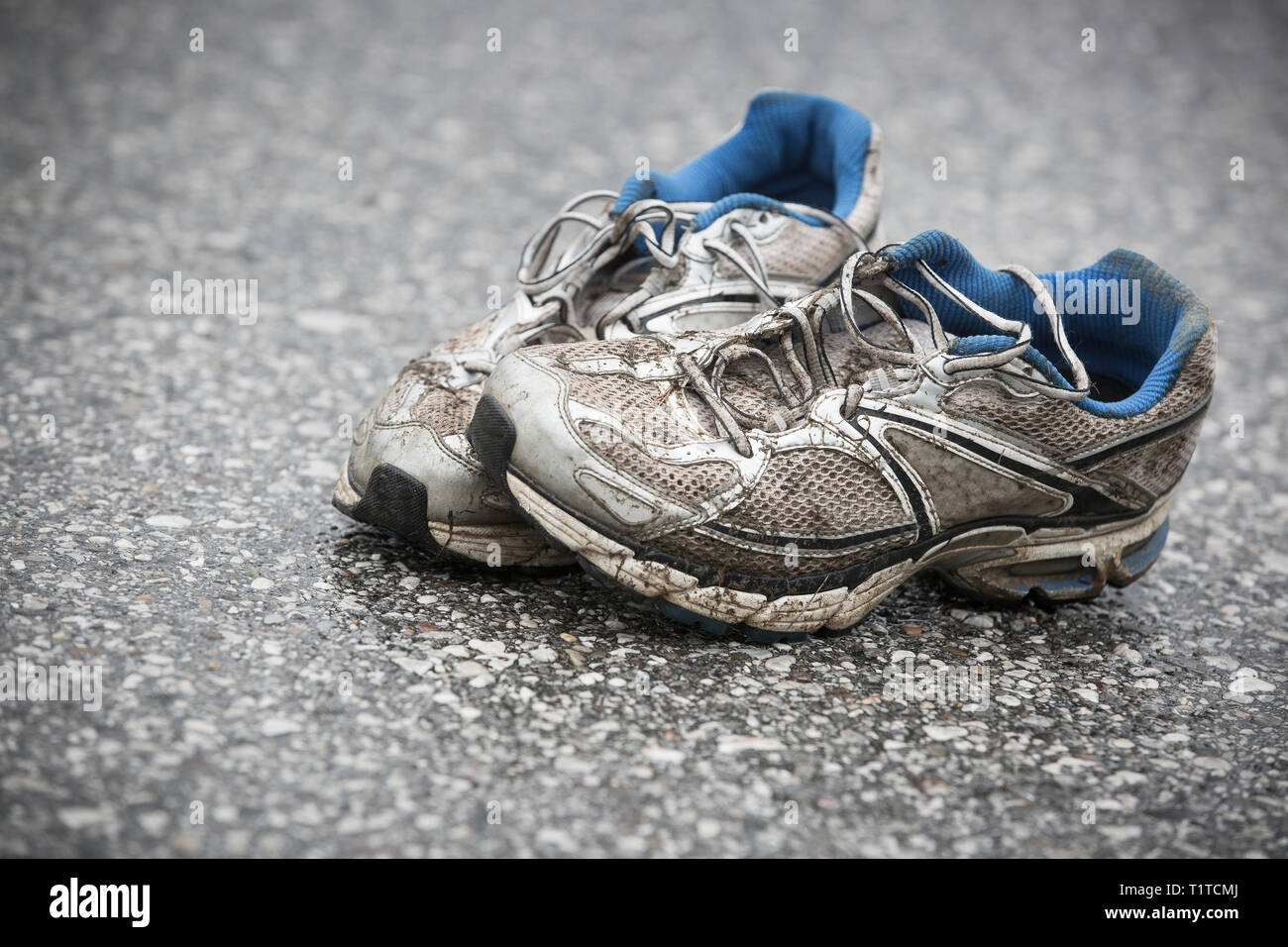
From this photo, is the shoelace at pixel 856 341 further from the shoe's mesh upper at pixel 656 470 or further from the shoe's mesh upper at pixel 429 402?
the shoe's mesh upper at pixel 429 402

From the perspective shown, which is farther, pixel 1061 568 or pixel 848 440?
pixel 1061 568

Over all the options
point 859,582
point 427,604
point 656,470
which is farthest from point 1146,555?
point 427,604

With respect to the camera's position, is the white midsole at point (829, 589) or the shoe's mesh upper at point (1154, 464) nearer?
the white midsole at point (829, 589)

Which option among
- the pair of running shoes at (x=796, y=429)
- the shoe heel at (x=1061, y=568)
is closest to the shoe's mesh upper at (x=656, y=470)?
the pair of running shoes at (x=796, y=429)

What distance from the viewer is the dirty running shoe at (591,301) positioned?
84.8 inches

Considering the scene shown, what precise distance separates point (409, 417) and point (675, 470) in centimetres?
56

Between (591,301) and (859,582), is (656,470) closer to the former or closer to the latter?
(859,582)

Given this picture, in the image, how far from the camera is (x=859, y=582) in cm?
211

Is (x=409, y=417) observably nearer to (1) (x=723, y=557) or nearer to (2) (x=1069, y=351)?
(1) (x=723, y=557)

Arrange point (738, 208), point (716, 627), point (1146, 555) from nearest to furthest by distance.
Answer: point (716, 627)
point (1146, 555)
point (738, 208)

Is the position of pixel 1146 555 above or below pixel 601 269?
below

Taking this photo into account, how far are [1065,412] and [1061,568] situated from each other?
1.22 ft
